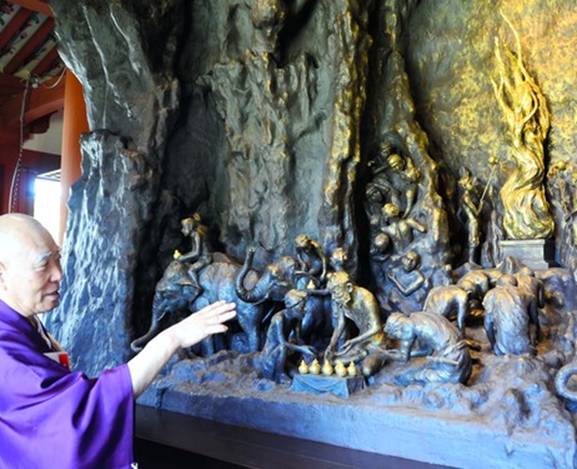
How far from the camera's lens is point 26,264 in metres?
1.60

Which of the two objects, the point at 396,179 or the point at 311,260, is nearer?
the point at 311,260

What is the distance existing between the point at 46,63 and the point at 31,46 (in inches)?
23.6

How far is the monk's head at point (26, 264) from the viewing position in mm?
1592

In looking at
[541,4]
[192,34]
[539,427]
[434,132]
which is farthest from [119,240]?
[541,4]

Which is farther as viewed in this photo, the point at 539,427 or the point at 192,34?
the point at 192,34

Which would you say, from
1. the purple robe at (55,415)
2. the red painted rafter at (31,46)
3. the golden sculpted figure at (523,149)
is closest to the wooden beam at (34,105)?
the red painted rafter at (31,46)

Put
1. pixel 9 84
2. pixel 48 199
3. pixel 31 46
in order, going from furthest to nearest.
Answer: pixel 48 199 → pixel 9 84 → pixel 31 46

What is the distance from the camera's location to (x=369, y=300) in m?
3.46

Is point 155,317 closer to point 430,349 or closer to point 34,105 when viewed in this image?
point 430,349

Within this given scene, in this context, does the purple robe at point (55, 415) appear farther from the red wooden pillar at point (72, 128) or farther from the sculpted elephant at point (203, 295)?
the red wooden pillar at point (72, 128)

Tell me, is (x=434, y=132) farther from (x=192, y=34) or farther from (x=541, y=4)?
(x=192, y=34)

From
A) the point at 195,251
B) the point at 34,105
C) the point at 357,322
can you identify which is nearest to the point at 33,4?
the point at 34,105

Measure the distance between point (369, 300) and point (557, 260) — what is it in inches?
68.2

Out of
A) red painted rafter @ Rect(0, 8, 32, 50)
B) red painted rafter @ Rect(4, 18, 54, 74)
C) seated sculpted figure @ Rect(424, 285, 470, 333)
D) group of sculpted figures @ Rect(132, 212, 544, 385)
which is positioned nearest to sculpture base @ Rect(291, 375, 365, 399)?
group of sculpted figures @ Rect(132, 212, 544, 385)
